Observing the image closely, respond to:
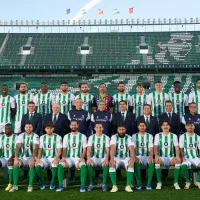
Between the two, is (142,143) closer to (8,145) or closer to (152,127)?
(152,127)

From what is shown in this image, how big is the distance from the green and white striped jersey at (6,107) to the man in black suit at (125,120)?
2009mm

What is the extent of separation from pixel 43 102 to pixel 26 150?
1417 millimetres

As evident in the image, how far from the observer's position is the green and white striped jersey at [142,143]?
639 cm

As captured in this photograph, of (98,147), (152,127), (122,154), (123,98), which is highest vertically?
(123,98)

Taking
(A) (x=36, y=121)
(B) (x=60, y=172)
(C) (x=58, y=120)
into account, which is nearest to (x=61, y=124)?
(C) (x=58, y=120)

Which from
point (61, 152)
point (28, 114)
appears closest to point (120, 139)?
point (61, 152)

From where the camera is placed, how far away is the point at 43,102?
7.65 m

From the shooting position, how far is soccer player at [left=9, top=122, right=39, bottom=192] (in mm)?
5984

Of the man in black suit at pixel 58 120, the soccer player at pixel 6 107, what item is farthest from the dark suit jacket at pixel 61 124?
the soccer player at pixel 6 107

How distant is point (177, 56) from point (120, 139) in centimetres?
2052

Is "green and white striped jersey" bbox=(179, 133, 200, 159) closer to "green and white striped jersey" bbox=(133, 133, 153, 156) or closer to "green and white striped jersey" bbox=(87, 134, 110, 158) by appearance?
"green and white striped jersey" bbox=(133, 133, 153, 156)

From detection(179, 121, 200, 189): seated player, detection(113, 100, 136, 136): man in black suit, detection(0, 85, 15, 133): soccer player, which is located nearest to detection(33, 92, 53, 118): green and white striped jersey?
detection(0, 85, 15, 133): soccer player

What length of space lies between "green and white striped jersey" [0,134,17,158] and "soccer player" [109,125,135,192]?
1596mm

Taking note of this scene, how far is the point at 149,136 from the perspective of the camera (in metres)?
6.39
